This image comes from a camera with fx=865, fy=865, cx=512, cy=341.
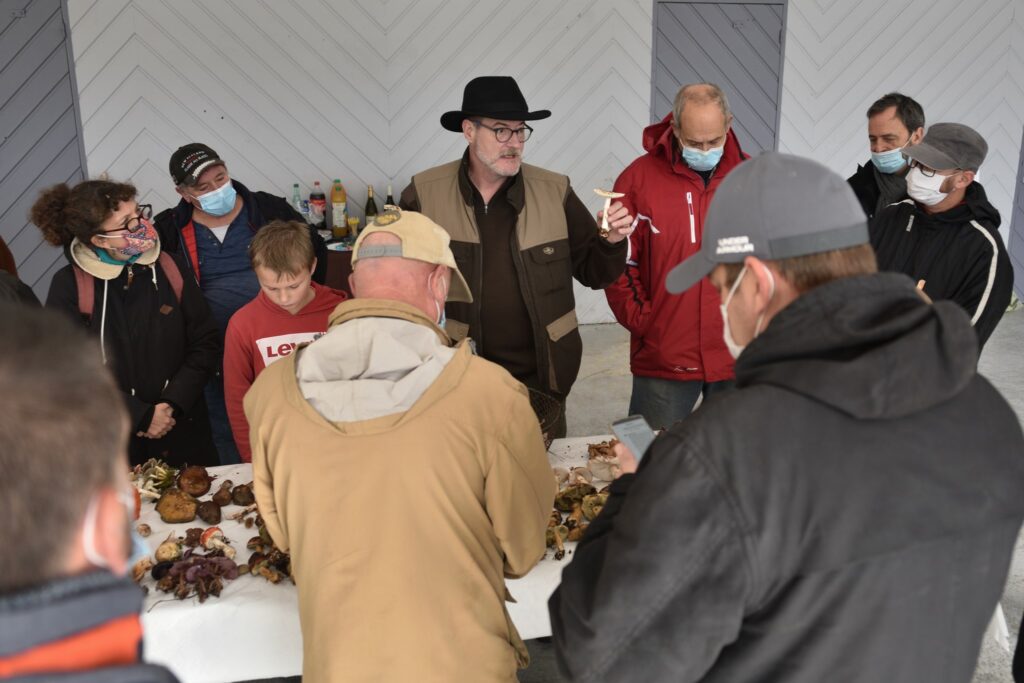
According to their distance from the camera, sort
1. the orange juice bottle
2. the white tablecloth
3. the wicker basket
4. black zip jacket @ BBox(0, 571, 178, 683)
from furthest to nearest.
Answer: the orange juice bottle < the wicker basket < the white tablecloth < black zip jacket @ BBox(0, 571, 178, 683)

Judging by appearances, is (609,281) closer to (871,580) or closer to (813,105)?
(871,580)

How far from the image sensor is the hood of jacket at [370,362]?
1.76 m

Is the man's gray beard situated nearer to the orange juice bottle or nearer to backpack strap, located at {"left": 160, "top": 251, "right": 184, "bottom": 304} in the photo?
backpack strap, located at {"left": 160, "top": 251, "right": 184, "bottom": 304}

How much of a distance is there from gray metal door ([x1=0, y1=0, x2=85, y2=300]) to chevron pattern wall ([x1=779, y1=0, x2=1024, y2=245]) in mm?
5493

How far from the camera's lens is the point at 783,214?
139 cm

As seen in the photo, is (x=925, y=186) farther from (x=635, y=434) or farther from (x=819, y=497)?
(x=819, y=497)

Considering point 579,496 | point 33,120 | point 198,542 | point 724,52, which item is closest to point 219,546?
point 198,542

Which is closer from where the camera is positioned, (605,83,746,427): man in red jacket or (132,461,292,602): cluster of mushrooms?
(132,461,292,602): cluster of mushrooms

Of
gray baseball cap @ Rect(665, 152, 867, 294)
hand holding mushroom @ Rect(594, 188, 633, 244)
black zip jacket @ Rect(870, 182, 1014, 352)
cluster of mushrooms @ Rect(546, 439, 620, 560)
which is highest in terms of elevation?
gray baseball cap @ Rect(665, 152, 867, 294)

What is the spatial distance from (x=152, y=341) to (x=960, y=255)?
10.4 ft

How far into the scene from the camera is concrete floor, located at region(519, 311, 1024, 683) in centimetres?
534

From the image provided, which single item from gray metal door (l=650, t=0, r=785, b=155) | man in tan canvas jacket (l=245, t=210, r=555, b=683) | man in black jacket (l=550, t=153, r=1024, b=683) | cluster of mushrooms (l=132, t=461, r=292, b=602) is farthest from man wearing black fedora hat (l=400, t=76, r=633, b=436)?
gray metal door (l=650, t=0, r=785, b=155)

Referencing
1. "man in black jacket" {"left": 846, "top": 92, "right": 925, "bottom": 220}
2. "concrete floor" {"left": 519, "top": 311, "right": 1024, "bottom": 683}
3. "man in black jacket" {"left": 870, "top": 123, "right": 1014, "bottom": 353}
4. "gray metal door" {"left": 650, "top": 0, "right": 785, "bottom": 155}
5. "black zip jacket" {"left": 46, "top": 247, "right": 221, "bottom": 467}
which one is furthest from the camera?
"gray metal door" {"left": 650, "top": 0, "right": 785, "bottom": 155}

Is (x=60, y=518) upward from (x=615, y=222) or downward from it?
upward
